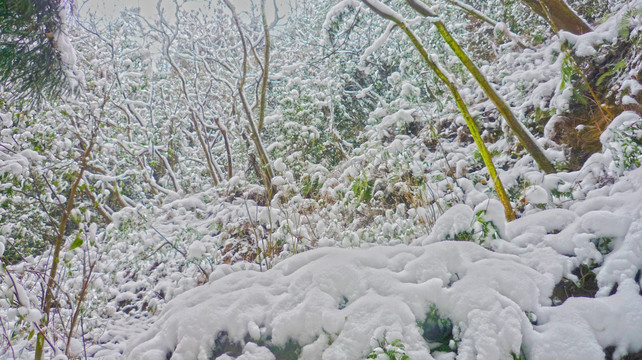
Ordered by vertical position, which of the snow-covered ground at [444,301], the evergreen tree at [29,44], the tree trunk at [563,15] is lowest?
the snow-covered ground at [444,301]

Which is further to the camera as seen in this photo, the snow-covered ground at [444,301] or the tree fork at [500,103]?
the tree fork at [500,103]

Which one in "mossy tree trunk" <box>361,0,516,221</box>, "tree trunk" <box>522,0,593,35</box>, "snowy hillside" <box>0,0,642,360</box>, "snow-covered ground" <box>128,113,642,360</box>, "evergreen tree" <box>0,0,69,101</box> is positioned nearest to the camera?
"snow-covered ground" <box>128,113,642,360</box>

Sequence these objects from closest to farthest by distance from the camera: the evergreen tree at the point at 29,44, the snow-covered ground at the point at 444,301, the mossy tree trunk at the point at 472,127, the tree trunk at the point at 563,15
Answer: the snow-covered ground at the point at 444,301 → the mossy tree trunk at the point at 472,127 → the evergreen tree at the point at 29,44 → the tree trunk at the point at 563,15

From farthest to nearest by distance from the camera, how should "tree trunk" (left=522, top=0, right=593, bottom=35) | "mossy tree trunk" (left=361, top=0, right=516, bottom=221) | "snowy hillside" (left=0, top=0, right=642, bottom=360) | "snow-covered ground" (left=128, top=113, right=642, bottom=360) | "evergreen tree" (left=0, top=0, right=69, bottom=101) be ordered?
"tree trunk" (left=522, top=0, right=593, bottom=35) < "evergreen tree" (left=0, top=0, right=69, bottom=101) < "mossy tree trunk" (left=361, top=0, right=516, bottom=221) < "snowy hillside" (left=0, top=0, right=642, bottom=360) < "snow-covered ground" (left=128, top=113, right=642, bottom=360)

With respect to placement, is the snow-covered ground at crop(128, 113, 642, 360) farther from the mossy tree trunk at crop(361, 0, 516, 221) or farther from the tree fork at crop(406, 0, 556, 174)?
the tree fork at crop(406, 0, 556, 174)

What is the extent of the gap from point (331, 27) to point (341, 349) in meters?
3.08

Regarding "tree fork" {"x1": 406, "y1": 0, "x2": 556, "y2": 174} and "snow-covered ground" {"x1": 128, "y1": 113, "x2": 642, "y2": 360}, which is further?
"tree fork" {"x1": 406, "y1": 0, "x2": 556, "y2": 174}

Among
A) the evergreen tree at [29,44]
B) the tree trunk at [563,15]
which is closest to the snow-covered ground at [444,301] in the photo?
the tree trunk at [563,15]

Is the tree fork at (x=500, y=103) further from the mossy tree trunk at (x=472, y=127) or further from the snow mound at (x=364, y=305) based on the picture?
the snow mound at (x=364, y=305)

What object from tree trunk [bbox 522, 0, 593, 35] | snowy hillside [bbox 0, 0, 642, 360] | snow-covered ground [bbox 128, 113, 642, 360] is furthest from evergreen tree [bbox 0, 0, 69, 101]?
tree trunk [bbox 522, 0, 593, 35]

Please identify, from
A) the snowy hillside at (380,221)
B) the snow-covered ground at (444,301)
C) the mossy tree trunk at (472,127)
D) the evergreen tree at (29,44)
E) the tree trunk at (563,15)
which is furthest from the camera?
→ the tree trunk at (563,15)

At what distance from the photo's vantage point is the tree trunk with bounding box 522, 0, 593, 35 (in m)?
3.40

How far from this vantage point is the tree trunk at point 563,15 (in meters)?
3.40

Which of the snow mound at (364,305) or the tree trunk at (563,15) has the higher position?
the tree trunk at (563,15)
